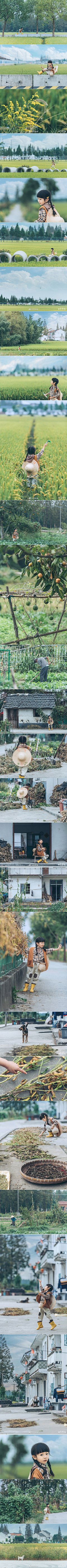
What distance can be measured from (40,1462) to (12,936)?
3.06 meters

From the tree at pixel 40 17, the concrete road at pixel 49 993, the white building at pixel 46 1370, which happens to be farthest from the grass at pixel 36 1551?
the tree at pixel 40 17

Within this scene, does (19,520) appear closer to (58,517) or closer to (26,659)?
(58,517)

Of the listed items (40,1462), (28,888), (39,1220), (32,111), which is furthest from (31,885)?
(32,111)

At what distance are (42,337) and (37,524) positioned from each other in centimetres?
134

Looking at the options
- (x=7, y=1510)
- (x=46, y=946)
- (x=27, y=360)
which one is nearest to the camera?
(x=7, y=1510)

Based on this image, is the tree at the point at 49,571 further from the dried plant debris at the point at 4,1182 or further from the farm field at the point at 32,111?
the dried plant debris at the point at 4,1182

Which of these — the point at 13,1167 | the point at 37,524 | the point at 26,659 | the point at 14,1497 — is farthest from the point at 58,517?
the point at 14,1497

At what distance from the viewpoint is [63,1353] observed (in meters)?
8.28

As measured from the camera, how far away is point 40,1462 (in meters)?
8.12

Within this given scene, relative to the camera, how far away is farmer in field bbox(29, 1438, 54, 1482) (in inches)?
319

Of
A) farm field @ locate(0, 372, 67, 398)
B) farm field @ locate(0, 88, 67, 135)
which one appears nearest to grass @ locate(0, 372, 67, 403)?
farm field @ locate(0, 372, 67, 398)

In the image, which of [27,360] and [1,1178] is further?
[27,360]

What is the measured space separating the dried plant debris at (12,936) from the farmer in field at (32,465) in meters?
2.89

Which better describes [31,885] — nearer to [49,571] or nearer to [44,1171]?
[44,1171]
